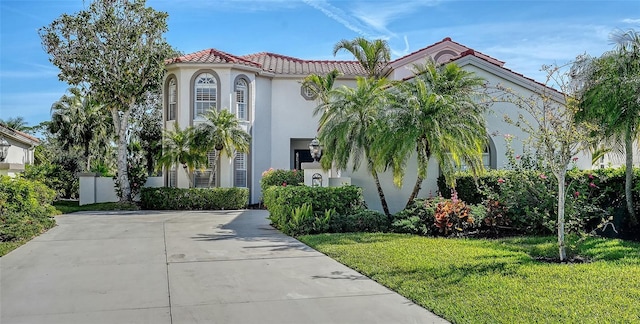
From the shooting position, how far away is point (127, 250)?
1023 cm

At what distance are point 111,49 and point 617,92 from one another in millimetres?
19596

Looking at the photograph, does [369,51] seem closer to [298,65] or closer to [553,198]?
[298,65]

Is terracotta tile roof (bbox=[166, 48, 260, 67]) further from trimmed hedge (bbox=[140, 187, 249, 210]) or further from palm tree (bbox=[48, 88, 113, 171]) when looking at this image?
palm tree (bbox=[48, 88, 113, 171])

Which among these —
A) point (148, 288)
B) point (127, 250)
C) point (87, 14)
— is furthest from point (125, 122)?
point (148, 288)

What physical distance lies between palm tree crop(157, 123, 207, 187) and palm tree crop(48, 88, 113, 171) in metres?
10.6

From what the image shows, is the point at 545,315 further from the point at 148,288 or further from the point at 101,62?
the point at 101,62

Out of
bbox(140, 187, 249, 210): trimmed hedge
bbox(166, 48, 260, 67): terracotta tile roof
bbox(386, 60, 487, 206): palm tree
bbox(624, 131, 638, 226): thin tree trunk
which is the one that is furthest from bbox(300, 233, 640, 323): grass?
bbox(166, 48, 260, 67): terracotta tile roof

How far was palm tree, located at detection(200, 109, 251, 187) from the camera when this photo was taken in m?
21.3

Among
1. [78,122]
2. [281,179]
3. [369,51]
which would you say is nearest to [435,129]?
[281,179]

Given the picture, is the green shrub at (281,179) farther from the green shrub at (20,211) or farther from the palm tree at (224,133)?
the green shrub at (20,211)

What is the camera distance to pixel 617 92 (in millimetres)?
10961

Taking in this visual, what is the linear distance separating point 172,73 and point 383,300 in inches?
789

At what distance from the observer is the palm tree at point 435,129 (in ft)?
40.7

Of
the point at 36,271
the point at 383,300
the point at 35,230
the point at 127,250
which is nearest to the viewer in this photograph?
the point at 383,300
